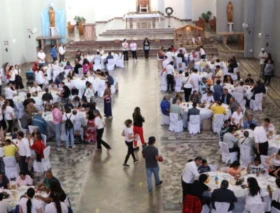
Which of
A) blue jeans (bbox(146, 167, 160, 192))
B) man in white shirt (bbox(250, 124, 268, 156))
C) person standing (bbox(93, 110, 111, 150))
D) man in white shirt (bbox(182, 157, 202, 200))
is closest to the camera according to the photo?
man in white shirt (bbox(182, 157, 202, 200))

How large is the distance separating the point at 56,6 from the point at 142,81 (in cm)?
1213

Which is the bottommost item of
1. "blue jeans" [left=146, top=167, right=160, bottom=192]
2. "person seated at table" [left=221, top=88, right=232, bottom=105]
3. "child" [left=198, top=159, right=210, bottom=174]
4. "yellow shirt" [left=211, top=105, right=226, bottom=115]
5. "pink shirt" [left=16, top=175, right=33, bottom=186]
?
"blue jeans" [left=146, top=167, right=160, bottom=192]

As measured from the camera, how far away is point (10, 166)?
38.7 feet

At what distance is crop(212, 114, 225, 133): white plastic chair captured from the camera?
14.7 m

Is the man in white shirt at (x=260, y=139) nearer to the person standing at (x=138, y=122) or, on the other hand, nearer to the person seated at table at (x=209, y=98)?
the person standing at (x=138, y=122)

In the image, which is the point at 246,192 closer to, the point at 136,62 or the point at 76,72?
the point at 76,72

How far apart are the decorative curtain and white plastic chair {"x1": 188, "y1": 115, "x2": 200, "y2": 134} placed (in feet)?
61.3

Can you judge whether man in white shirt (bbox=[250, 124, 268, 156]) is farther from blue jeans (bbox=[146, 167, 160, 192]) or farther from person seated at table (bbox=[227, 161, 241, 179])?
blue jeans (bbox=[146, 167, 160, 192])

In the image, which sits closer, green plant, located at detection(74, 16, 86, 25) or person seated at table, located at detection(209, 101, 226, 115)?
person seated at table, located at detection(209, 101, 226, 115)

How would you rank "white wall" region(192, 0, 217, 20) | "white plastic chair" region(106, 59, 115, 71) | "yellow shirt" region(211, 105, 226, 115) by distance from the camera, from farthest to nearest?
1. "white wall" region(192, 0, 217, 20)
2. "white plastic chair" region(106, 59, 115, 71)
3. "yellow shirt" region(211, 105, 226, 115)

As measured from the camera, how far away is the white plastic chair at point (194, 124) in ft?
48.3

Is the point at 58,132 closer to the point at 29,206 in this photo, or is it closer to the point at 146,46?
the point at 29,206

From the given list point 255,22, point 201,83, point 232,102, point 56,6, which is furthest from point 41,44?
point 232,102

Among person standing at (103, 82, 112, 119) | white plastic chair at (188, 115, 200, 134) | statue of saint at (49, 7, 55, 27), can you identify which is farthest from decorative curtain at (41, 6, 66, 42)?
white plastic chair at (188, 115, 200, 134)
